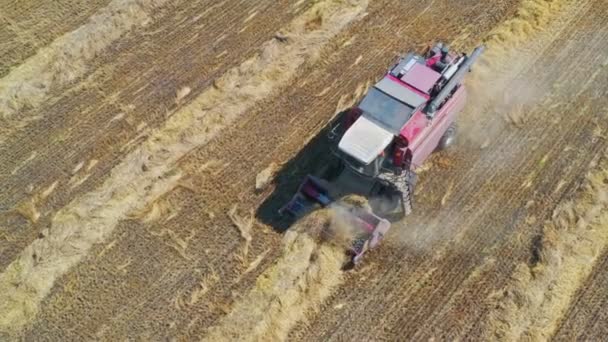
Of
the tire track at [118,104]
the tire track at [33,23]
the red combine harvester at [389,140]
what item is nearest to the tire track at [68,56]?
the tire track at [33,23]

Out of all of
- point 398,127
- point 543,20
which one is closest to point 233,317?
point 398,127

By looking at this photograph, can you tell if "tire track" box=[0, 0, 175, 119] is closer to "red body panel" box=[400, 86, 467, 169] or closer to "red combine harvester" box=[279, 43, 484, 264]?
"red combine harvester" box=[279, 43, 484, 264]

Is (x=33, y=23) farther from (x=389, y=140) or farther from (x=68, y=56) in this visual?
(x=389, y=140)

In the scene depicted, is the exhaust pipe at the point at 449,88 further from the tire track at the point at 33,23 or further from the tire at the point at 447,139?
the tire track at the point at 33,23

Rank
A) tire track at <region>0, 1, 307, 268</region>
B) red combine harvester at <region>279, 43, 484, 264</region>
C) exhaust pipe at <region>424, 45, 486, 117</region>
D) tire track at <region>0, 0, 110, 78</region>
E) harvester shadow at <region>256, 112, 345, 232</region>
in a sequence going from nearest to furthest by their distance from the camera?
red combine harvester at <region>279, 43, 484, 264</region>, exhaust pipe at <region>424, 45, 486, 117</region>, harvester shadow at <region>256, 112, 345, 232</region>, tire track at <region>0, 1, 307, 268</region>, tire track at <region>0, 0, 110, 78</region>

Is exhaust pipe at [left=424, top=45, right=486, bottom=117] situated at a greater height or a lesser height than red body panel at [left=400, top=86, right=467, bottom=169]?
greater

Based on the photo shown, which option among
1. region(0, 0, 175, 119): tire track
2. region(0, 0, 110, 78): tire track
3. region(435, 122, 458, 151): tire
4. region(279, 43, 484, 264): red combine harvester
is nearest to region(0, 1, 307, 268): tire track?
region(0, 0, 175, 119): tire track
